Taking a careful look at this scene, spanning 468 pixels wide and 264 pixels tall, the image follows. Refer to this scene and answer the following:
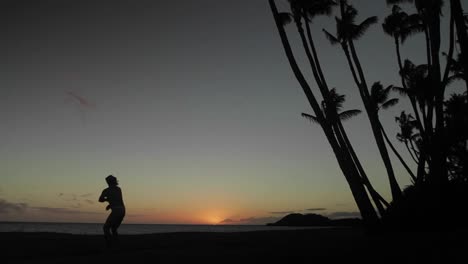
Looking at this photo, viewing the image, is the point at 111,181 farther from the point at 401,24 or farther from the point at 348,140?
the point at 401,24

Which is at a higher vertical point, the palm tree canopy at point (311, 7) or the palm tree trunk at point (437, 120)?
the palm tree canopy at point (311, 7)

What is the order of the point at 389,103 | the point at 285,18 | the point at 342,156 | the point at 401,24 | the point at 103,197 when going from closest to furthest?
the point at 103,197, the point at 342,156, the point at 285,18, the point at 401,24, the point at 389,103

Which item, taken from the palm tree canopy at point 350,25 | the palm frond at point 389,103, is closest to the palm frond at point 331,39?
the palm tree canopy at point 350,25

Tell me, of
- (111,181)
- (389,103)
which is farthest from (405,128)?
(111,181)

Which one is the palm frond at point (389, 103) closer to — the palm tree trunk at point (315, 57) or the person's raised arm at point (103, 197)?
the palm tree trunk at point (315, 57)

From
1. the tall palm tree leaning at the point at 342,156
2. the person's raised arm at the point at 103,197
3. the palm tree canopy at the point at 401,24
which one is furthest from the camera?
the palm tree canopy at the point at 401,24

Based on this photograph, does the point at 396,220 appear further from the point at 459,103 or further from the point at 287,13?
the point at 459,103

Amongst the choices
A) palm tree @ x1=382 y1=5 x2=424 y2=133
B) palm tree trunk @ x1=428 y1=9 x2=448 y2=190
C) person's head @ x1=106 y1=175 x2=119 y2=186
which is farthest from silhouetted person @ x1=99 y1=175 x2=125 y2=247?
palm tree @ x1=382 y1=5 x2=424 y2=133

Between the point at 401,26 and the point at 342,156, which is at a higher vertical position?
the point at 401,26

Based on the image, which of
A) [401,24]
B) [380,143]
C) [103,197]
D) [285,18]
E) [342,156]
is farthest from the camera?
[401,24]

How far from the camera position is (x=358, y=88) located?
20.9 meters

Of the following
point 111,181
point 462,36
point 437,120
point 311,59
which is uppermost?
point 311,59

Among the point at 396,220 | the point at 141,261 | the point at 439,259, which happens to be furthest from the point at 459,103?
the point at 141,261

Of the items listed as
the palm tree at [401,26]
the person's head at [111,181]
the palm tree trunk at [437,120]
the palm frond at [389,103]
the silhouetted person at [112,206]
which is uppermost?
the palm tree at [401,26]
